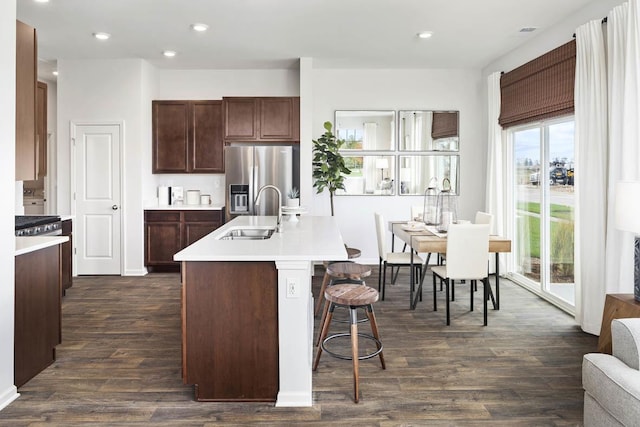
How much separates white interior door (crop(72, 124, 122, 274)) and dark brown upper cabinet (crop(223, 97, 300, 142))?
1.48m

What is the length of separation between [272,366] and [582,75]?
3.52 metres

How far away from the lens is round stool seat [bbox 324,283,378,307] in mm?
2773

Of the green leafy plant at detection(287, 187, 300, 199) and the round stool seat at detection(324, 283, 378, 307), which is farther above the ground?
the green leafy plant at detection(287, 187, 300, 199)

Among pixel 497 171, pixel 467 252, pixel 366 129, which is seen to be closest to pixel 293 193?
pixel 366 129

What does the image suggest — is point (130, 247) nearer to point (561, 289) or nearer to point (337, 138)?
point (337, 138)

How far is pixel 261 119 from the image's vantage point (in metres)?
6.45

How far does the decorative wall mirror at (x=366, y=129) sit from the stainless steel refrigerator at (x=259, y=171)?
39.4 inches

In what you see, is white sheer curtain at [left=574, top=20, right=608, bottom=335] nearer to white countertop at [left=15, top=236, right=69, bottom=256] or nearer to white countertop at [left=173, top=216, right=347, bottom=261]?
white countertop at [left=173, top=216, right=347, bottom=261]

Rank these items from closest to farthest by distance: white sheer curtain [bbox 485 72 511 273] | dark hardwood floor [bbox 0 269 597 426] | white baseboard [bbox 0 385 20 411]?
1. dark hardwood floor [bbox 0 269 597 426]
2. white baseboard [bbox 0 385 20 411]
3. white sheer curtain [bbox 485 72 511 273]

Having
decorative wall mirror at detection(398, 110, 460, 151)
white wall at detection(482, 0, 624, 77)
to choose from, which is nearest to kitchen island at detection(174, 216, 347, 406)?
white wall at detection(482, 0, 624, 77)

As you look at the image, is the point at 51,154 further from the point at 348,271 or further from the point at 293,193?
the point at 348,271

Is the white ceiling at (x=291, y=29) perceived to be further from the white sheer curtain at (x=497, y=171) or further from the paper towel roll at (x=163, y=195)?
the paper towel roll at (x=163, y=195)

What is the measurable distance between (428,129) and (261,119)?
95.7 inches

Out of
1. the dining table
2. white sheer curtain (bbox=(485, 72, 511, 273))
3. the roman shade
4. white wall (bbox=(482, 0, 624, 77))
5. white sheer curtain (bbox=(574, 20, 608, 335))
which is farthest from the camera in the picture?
white sheer curtain (bbox=(485, 72, 511, 273))
